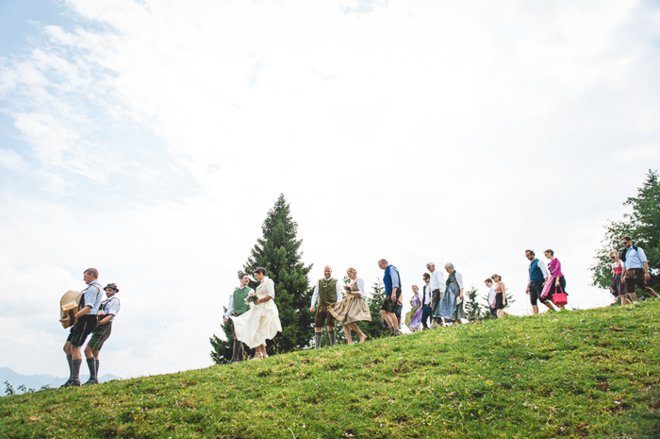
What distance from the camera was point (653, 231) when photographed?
48469 mm

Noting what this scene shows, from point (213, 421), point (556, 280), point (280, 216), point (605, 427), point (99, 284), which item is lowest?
point (605, 427)

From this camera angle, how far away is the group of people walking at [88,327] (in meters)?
11.7

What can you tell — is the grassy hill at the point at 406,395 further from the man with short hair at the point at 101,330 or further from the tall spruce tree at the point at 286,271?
the tall spruce tree at the point at 286,271

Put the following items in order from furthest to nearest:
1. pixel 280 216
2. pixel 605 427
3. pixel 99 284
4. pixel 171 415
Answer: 1. pixel 280 216
2. pixel 99 284
3. pixel 171 415
4. pixel 605 427

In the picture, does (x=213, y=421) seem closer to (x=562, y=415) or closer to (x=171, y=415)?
(x=171, y=415)

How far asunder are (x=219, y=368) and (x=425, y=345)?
5572mm

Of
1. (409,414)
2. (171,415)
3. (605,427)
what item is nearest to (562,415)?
(605,427)

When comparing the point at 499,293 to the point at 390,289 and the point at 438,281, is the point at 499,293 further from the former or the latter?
the point at 390,289

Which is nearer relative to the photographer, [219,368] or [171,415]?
[171,415]

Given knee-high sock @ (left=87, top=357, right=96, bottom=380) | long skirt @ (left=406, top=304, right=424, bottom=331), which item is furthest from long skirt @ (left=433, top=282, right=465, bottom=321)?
knee-high sock @ (left=87, top=357, right=96, bottom=380)

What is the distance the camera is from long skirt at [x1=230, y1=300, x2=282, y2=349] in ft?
46.6

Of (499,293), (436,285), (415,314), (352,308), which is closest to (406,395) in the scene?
(352,308)

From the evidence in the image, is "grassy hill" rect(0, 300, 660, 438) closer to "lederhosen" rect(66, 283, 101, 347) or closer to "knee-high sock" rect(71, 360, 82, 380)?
"knee-high sock" rect(71, 360, 82, 380)

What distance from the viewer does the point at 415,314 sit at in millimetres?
22484
